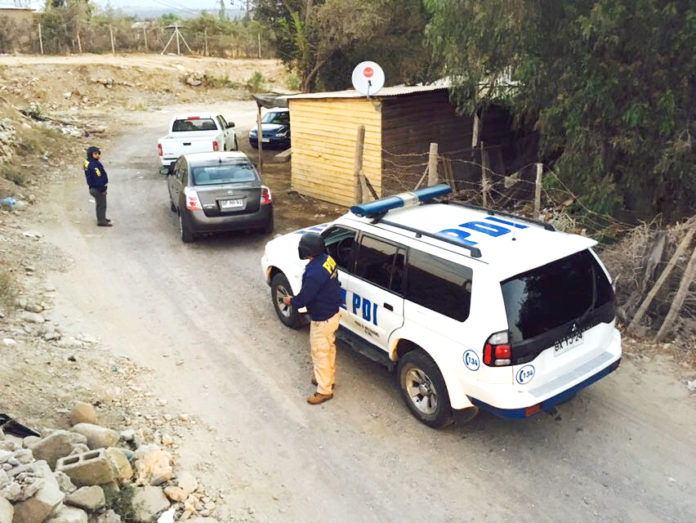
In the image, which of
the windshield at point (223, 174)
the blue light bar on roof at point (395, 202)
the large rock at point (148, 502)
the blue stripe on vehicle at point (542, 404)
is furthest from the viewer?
the windshield at point (223, 174)

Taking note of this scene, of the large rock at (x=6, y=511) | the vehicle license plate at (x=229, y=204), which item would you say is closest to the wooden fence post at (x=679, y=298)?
the large rock at (x=6, y=511)

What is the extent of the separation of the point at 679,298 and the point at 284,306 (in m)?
4.56

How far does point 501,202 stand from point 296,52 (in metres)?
11.2

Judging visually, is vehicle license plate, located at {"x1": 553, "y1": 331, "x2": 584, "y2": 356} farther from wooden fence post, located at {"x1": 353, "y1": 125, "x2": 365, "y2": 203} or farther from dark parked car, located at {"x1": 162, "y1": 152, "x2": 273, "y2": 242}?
dark parked car, located at {"x1": 162, "y1": 152, "x2": 273, "y2": 242}

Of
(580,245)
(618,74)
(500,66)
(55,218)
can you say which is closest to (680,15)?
(618,74)

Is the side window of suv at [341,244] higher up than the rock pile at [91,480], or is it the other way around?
the side window of suv at [341,244]

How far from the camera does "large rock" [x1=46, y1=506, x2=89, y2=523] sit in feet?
12.6

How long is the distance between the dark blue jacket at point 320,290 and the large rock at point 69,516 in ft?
8.33

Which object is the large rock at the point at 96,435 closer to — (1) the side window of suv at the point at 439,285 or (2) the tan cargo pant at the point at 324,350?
(2) the tan cargo pant at the point at 324,350

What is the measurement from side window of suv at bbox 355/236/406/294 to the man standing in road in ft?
1.11

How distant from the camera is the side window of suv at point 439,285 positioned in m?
4.99

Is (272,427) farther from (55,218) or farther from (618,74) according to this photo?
(55,218)

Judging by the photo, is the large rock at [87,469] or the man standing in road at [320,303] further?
the man standing in road at [320,303]

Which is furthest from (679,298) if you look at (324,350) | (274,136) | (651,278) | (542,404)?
(274,136)
